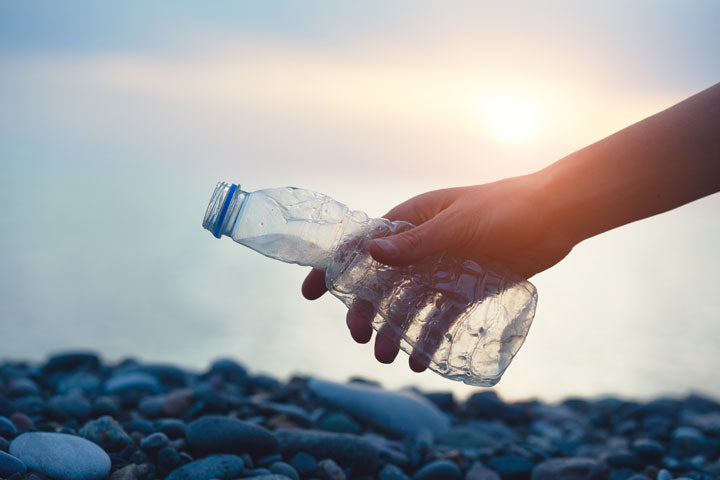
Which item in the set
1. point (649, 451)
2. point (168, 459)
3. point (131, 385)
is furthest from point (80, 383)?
point (649, 451)

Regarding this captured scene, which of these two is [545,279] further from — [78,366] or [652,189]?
[652,189]

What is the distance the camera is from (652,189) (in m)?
2.73

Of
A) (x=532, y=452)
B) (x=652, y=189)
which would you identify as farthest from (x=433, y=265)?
(x=532, y=452)

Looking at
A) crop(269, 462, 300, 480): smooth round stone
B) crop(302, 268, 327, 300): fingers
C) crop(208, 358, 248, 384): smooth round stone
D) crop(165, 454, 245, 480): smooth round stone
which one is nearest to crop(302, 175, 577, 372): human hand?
crop(302, 268, 327, 300): fingers

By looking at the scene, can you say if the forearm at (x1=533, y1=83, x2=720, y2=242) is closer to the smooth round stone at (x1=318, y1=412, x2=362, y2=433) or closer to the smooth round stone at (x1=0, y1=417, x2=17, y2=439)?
the smooth round stone at (x1=318, y1=412, x2=362, y2=433)

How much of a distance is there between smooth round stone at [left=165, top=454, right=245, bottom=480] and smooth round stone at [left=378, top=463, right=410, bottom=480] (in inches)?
23.6

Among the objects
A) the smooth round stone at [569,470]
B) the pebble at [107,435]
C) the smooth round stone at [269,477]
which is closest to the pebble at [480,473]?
the smooth round stone at [569,470]

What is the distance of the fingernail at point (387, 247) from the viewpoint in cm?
244

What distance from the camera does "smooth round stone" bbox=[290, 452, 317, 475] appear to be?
2945mm

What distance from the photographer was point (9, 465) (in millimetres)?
2363

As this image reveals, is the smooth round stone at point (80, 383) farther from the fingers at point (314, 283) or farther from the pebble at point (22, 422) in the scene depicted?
the fingers at point (314, 283)

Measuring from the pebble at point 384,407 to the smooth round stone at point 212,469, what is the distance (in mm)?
1422

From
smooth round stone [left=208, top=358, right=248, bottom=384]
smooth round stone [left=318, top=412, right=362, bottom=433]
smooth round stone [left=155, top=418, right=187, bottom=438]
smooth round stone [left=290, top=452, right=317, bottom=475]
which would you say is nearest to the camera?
smooth round stone [left=290, top=452, right=317, bottom=475]

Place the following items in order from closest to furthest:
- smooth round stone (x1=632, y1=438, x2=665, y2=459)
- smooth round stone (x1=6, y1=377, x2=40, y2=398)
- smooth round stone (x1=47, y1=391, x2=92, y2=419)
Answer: smooth round stone (x1=47, y1=391, x2=92, y2=419)
smooth round stone (x1=632, y1=438, x2=665, y2=459)
smooth round stone (x1=6, y1=377, x2=40, y2=398)
